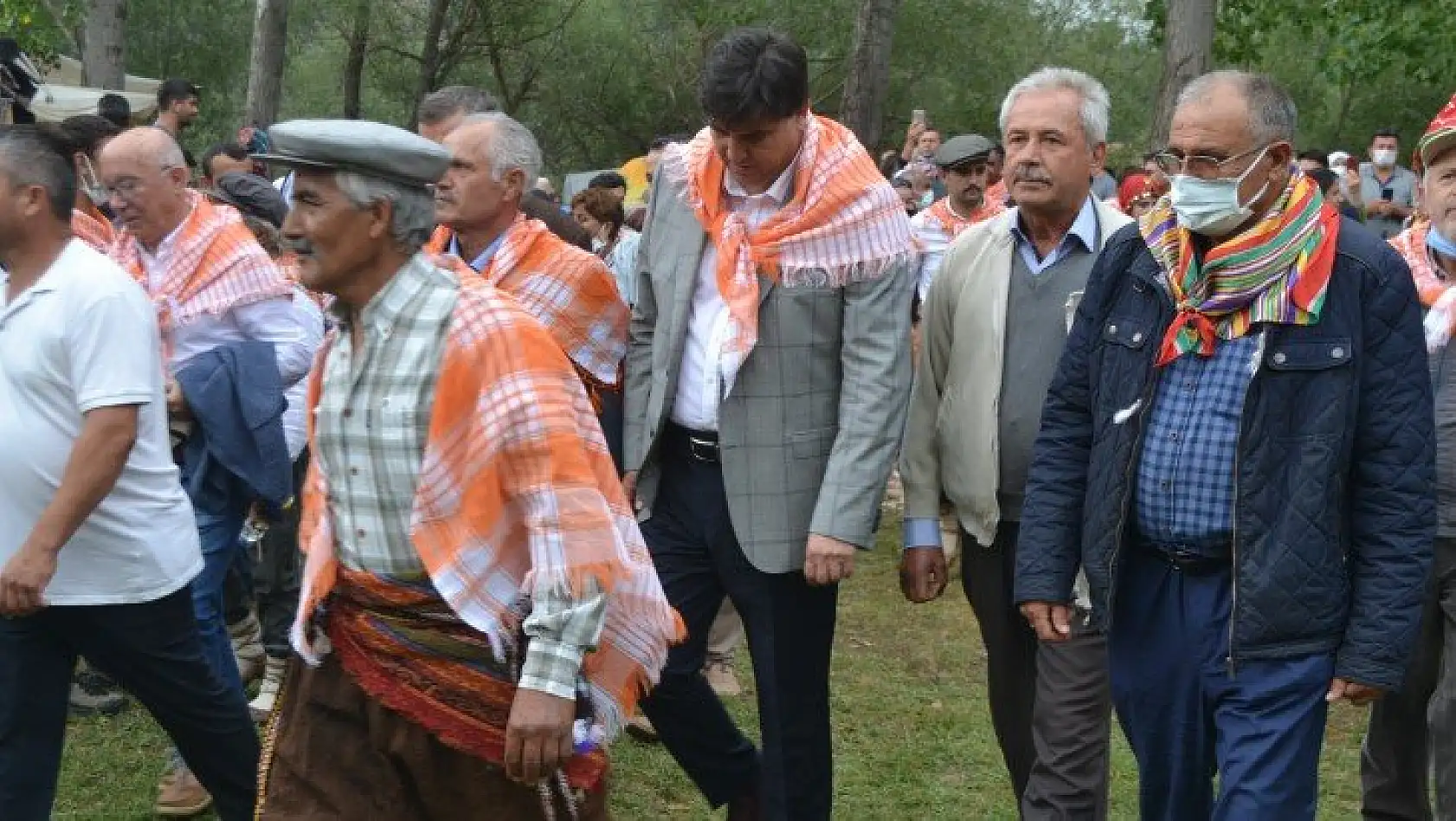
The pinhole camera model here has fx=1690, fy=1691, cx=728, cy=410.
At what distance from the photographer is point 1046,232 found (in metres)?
4.62

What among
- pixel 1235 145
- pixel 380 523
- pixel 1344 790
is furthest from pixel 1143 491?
pixel 1344 790

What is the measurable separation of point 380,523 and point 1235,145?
196cm

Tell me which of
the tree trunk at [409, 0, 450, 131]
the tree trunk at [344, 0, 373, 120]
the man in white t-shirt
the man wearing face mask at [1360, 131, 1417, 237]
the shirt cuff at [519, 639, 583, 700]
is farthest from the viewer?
the tree trunk at [409, 0, 450, 131]

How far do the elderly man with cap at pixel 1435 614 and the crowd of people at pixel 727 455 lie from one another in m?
0.02

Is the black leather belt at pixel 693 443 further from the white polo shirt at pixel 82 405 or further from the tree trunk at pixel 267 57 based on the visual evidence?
the tree trunk at pixel 267 57

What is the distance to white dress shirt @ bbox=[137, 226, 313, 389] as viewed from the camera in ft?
18.0

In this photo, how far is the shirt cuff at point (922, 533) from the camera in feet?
15.2

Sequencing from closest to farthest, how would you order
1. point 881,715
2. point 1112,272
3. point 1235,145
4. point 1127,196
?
point 1235,145 < point 1112,272 < point 881,715 < point 1127,196

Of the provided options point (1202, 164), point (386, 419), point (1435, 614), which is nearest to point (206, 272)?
point (386, 419)

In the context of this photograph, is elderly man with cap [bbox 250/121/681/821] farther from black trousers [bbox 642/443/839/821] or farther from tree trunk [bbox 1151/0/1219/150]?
tree trunk [bbox 1151/0/1219/150]

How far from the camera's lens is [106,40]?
2097 centimetres

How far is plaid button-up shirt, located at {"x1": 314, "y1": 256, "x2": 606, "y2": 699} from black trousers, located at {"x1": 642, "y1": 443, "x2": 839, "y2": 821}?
1425 millimetres

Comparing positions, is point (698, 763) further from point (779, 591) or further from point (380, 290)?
point (380, 290)

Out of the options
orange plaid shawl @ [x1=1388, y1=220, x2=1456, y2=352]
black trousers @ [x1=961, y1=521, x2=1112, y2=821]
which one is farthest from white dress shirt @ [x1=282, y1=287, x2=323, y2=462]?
orange plaid shawl @ [x1=1388, y1=220, x2=1456, y2=352]
